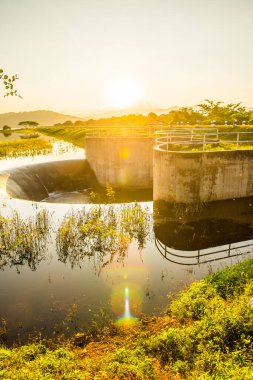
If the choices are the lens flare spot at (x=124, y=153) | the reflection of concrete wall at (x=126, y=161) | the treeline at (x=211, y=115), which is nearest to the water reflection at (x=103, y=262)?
the reflection of concrete wall at (x=126, y=161)

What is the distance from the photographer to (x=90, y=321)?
26.1 ft

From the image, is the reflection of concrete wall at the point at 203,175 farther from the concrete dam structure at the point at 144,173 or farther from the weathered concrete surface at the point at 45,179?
the weathered concrete surface at the point at 45,179

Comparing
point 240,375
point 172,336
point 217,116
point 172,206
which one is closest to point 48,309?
point 172,336

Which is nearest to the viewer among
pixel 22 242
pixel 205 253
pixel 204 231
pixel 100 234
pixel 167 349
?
pixel 167 349

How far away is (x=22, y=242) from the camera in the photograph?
Result: 38.8 ft

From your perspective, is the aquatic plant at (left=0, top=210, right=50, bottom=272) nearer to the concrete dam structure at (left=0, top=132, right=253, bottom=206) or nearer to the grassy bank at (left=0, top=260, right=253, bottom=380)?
the grassy bank at (left=0, top=260, right=253, bottom=380)

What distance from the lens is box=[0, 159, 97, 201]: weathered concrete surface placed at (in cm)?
2119

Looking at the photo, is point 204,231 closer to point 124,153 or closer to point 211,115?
point 124,153

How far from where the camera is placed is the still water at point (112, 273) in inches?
323

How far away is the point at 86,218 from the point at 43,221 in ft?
6.59

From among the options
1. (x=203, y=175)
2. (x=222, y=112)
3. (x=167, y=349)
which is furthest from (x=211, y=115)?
(x=167, y=349)

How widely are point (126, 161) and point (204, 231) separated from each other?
15.1m

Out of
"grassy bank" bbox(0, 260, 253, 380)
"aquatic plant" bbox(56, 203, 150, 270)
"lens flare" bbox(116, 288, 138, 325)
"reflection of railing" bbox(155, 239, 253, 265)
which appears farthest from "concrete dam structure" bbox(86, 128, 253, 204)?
"lens flare" bbox(116, 288, 138, 325)

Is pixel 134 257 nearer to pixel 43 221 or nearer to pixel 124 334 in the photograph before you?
pixel 124 334
